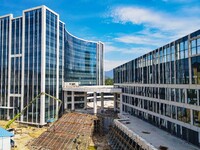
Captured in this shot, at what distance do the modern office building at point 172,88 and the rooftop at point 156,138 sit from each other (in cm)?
105

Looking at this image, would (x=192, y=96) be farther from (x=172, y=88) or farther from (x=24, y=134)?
(x=24, y=134)

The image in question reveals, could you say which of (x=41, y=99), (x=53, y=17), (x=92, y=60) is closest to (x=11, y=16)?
(x=53, y=17)

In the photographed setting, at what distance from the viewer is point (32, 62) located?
5781 centimetres

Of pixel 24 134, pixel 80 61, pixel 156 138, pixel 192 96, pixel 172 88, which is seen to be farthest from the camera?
pixel 80 61

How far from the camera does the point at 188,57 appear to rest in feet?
91.4

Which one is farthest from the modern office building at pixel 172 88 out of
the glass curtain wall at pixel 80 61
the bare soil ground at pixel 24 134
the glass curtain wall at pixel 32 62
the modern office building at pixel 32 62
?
the glass curtain wall at pixel 80 61

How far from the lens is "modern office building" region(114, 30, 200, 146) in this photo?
1049 inches

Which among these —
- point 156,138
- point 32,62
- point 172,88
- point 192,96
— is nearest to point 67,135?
point 156,138

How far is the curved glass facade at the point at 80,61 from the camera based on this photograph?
74.8 metres

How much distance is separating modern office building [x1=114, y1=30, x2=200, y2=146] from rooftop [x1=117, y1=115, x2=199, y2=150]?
3.46ft

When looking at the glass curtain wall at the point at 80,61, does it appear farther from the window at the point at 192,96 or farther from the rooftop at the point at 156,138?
the window at the point at 192,96

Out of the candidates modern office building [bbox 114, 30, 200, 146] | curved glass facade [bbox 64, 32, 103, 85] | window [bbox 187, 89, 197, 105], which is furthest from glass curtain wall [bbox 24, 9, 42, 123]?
window [bbox 187, 89, 197, 105]

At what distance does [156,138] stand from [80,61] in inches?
2440

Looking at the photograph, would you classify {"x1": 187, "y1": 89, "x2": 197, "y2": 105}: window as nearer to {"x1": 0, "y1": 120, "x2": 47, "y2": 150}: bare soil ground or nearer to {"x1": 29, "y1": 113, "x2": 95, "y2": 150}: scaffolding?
{"x1": 29, "y1": 113, "x2": 95, "y2": 150}: scaffolding
